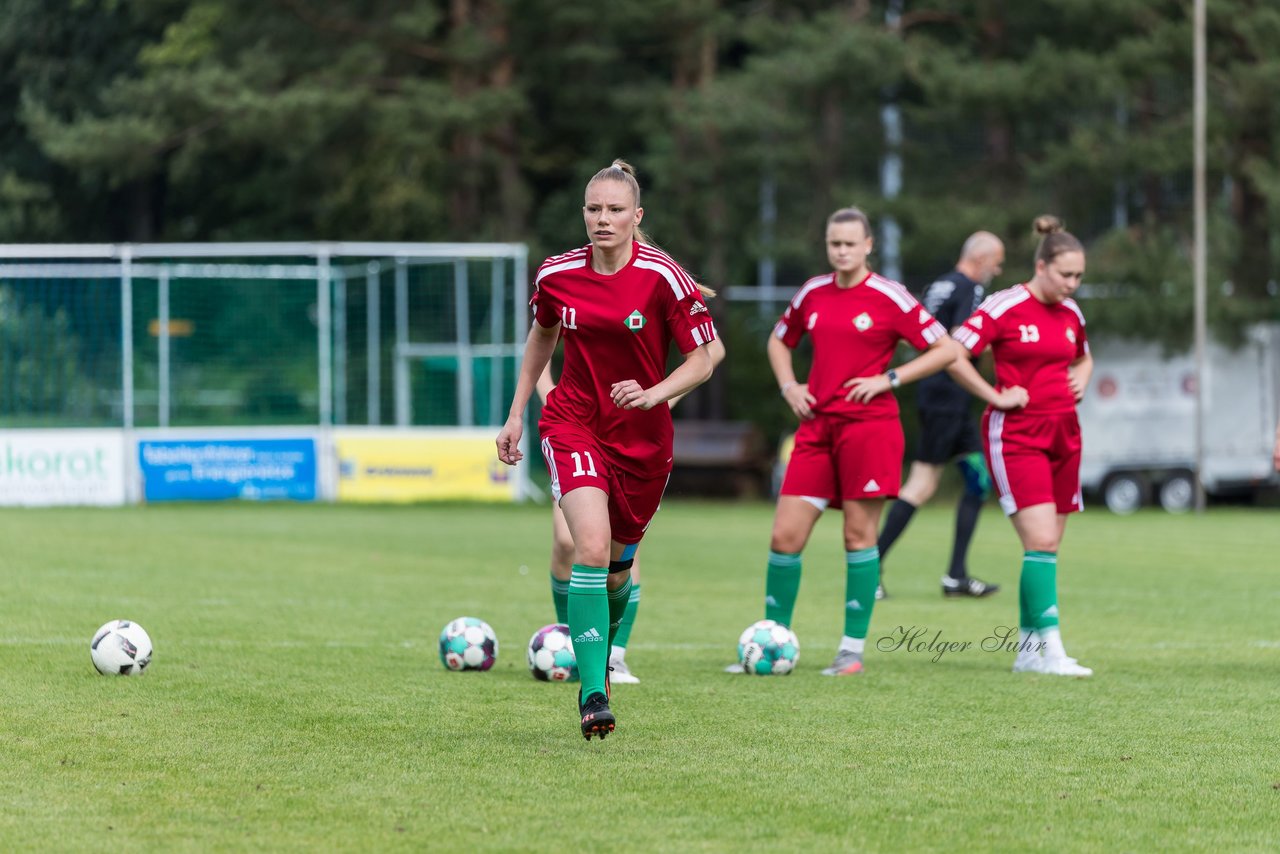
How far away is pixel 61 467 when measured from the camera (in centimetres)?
2067

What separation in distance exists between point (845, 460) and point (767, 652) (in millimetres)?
941

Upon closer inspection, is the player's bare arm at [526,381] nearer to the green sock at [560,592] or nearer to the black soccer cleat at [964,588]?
the green sock at [560,592]

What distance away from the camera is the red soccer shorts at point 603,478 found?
610 cm

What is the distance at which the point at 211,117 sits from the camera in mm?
27750

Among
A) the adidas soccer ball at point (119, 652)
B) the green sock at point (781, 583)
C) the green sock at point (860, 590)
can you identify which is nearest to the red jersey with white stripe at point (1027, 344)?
the green sock at point (860, 590)

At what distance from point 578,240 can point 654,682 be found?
23.4 m

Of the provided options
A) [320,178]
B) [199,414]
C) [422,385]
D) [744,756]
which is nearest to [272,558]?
[744,756]

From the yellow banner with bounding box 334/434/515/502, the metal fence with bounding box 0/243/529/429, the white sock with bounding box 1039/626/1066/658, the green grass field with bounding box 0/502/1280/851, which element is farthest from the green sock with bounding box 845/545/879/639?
the yellow banner with bounding box 334/434/515/502

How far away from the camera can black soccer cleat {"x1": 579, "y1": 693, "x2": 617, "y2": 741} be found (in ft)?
18.5

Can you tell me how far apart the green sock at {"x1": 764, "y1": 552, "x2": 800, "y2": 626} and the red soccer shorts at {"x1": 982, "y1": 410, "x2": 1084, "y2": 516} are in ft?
3.31

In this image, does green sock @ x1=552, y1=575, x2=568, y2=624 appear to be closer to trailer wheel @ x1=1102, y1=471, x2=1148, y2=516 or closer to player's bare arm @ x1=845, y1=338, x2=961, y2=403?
player's bare arm @ x1=845, y1=338, x2=961, y2=403

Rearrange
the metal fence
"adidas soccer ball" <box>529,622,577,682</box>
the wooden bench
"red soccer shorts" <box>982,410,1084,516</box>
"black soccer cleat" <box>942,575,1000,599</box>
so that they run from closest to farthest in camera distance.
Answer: "adidas soccer ball" <box>529,622,577,682</box> < "red soccer shorts" <box>982,410,1084,516</box> < "black soccer cleat" <box>942,575,1000,599</box> < the metal fence < the wooden bench

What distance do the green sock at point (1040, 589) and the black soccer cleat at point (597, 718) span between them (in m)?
3.01

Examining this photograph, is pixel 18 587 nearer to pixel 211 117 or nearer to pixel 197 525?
pixel 197 525
